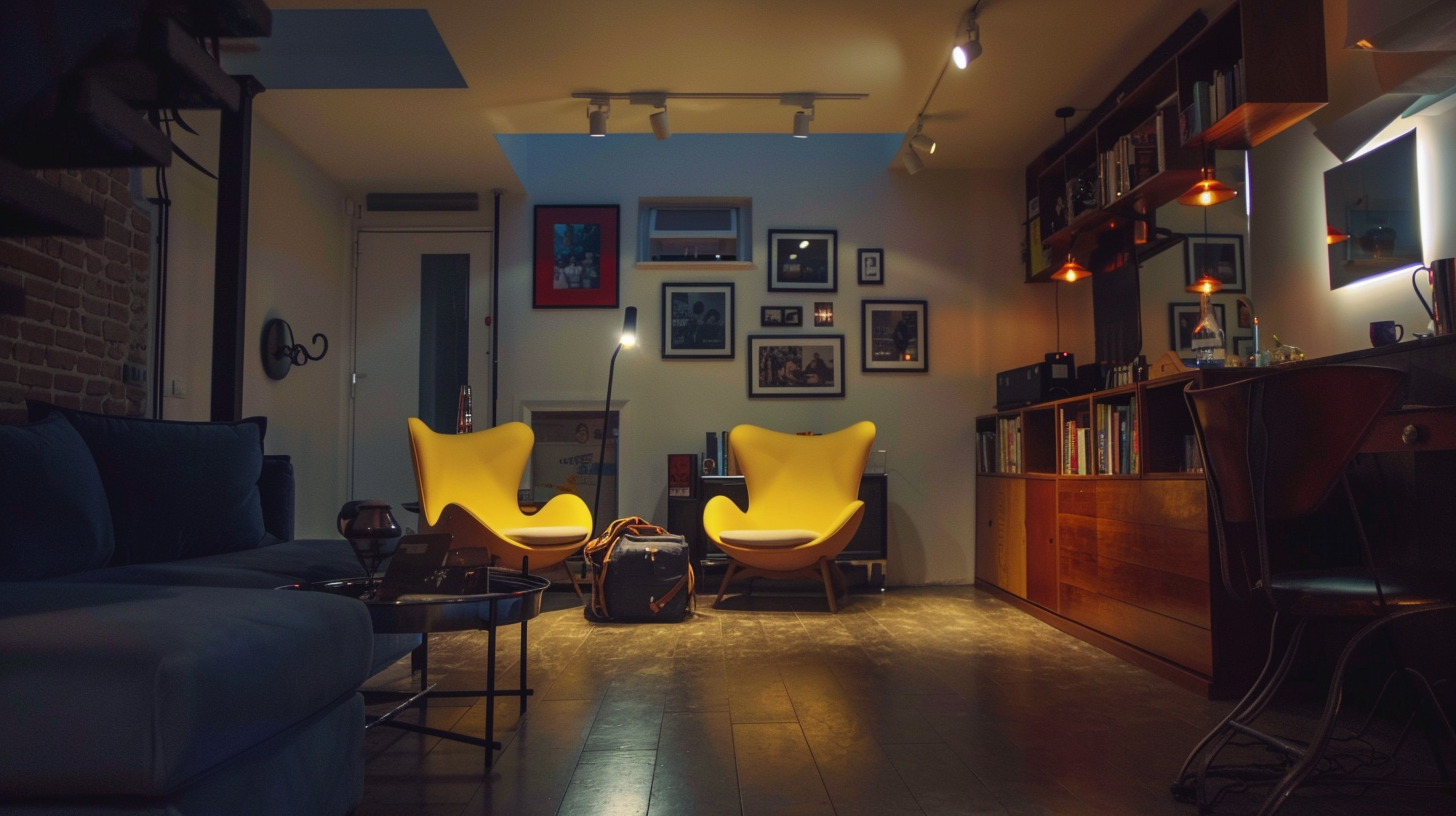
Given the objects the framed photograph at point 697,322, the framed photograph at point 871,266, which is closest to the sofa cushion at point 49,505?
the framed photograph at point 697,322

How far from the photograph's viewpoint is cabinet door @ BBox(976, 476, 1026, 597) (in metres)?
4.61

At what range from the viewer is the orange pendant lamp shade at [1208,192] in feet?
11.9

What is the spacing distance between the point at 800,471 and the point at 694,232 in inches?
68.4

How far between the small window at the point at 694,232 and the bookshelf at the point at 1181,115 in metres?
1.88

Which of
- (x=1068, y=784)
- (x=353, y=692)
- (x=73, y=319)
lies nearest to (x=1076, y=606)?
(x=1068, y=784)

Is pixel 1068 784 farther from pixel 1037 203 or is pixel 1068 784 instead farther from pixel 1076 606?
pixel 1037 203

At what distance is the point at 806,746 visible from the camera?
2.23 meters

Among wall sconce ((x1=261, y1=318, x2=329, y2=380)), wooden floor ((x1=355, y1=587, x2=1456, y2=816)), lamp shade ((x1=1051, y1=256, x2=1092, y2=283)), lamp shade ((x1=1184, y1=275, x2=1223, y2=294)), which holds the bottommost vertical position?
wooden floor ((x1=355, y1=587, x2=1456, y2=816))

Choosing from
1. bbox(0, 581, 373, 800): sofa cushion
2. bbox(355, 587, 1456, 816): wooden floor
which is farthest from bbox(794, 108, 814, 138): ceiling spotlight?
bbox(0, 581, 373, 800): sofa cushion

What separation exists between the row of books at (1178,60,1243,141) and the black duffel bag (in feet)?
9.58

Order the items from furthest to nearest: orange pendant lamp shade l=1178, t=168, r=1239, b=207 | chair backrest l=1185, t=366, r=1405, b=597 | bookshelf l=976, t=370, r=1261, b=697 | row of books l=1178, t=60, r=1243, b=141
A: orange pendant lamp shade l=1178, t=168, r=1239, b=207, row of books l=1178, t=60, r=1243, b=141, bookshelf l=976, t=370, r=1261, b=697, chair backrest l=1185, t=366, r=1405, b=597

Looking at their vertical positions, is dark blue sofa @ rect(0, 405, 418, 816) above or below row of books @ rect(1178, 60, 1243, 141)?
below

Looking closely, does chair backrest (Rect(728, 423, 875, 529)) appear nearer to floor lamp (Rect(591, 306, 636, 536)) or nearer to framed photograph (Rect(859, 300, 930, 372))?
framed photograph (Rect(859, 300, 930, 372))

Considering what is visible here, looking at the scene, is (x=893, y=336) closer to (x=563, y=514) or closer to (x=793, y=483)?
(x=793, y=483)
